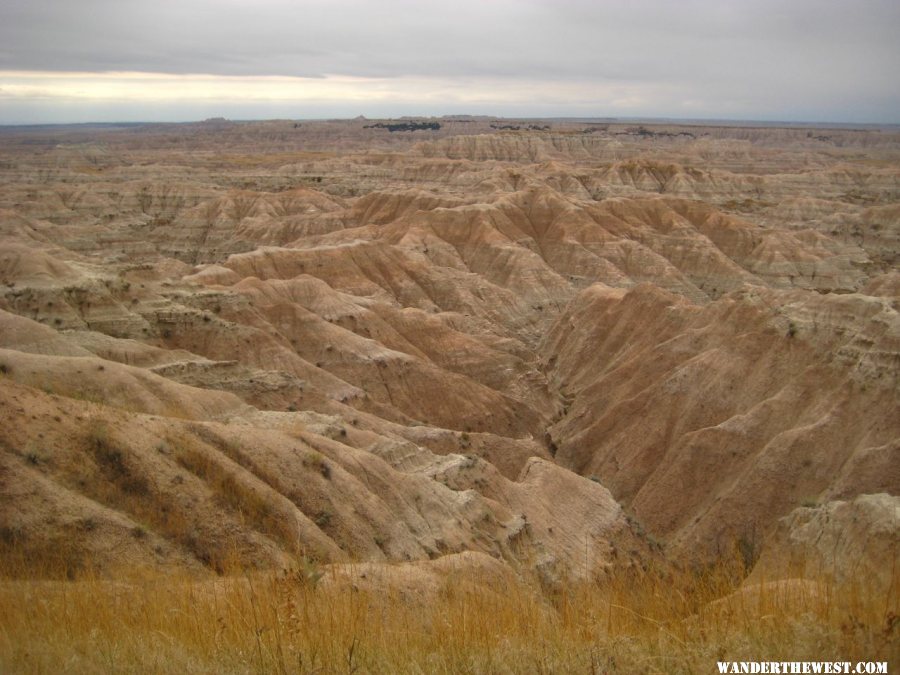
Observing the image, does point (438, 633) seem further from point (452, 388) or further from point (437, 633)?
point (452, 388)

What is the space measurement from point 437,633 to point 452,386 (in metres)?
38.9

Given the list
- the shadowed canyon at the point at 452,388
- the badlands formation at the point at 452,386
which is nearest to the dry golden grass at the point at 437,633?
the badlands formation at the point at 452,386

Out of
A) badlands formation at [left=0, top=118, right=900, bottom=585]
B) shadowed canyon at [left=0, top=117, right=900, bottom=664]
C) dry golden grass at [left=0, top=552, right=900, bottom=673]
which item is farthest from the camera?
badlands formation at [left=0, top=118, right=900, bottom=585]

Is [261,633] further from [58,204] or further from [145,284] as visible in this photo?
[58,204]

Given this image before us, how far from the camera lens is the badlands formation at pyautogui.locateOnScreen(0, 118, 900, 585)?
46.9 ft

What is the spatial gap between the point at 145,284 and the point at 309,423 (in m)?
20.7

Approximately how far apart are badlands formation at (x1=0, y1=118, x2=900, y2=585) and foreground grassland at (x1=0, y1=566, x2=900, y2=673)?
5.78 ft

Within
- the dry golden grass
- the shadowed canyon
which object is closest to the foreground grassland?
the dry golden grass

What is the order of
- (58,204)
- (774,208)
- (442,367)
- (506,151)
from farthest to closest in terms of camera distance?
(506,151)
(774,208)
(58,204)
(442,367)

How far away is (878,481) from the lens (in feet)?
82.1

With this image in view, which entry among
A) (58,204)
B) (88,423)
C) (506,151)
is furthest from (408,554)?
(506,151)

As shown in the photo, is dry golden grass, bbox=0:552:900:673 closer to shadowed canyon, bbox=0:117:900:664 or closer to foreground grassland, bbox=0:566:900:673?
foreground grassland, bbox=0:566:900:673

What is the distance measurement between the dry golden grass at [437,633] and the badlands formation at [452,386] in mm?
1836

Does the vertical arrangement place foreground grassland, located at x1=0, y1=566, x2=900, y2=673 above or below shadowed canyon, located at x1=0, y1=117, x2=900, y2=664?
above
